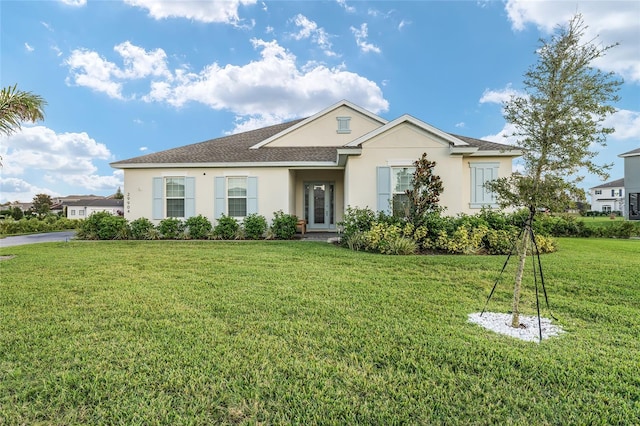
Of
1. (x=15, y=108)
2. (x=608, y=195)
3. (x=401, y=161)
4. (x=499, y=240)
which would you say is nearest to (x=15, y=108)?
(x=15, y=108)

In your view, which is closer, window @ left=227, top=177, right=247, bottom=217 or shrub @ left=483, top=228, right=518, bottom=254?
shrub @ left=483, top=228, right=518, bottom=254

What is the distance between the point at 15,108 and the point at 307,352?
1132 centimetres

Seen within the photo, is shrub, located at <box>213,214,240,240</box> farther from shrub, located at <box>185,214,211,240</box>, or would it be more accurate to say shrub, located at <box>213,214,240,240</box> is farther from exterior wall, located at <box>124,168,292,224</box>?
exterior wall, located at <box>124,168,292,224</box>

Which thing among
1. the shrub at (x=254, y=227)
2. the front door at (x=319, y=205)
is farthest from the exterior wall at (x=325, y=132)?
the shrub at (x=254, y=227)

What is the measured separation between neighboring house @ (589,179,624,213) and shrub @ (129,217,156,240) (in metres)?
68.3

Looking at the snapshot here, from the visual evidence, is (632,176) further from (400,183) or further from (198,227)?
(198,227)

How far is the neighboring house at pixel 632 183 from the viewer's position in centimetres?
2359

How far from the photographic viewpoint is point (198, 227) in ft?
43.4

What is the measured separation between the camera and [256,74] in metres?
16.9

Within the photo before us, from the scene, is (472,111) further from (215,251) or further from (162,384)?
(162,384)

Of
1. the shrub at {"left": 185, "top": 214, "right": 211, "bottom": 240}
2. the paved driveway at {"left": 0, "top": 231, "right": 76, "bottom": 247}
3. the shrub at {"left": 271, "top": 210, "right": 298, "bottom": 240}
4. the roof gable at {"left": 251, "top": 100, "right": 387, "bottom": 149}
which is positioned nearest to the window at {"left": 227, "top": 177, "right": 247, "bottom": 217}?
the shrub at {"left": 185, "top": 214, "right": 211, "bottom": 240}

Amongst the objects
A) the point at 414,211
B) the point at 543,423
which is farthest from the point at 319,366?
the point at 414,211

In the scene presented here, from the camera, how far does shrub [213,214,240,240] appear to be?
1317 cm

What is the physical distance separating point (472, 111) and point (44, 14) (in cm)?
1630
